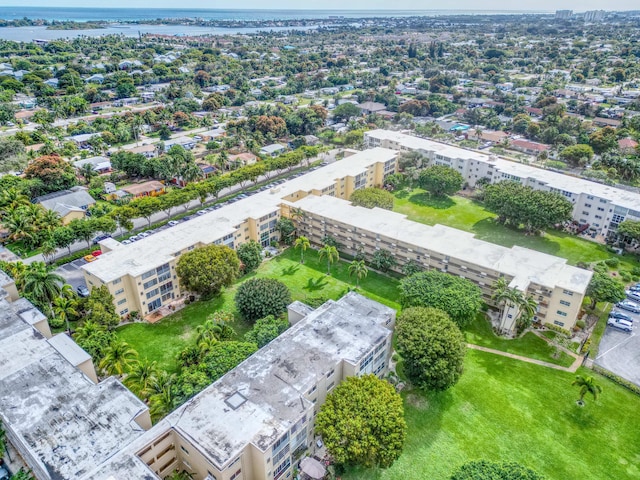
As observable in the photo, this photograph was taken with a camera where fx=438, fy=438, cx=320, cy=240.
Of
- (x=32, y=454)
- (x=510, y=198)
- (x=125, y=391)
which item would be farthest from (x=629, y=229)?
(x=32, y=454)

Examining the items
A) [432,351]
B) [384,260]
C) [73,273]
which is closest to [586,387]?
[432,351]

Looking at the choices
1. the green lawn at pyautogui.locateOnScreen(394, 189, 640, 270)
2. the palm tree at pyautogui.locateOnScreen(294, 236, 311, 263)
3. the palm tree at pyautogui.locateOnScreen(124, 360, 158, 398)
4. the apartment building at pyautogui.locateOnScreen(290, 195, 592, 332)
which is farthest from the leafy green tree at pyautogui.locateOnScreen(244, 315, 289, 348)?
the green lawn at pyautogui.locateOnScreen(394, 189, 640, 270)

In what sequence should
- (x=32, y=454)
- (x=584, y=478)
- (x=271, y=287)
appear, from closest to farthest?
(x=32, y=454), (x=584, y=478), (x=271, y=287)

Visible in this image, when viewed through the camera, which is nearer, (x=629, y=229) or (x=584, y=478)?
(x=584, y=478)

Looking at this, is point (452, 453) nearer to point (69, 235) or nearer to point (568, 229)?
point (568, 229)

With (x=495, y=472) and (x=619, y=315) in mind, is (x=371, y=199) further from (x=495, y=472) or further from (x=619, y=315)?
(x=495, y=472)

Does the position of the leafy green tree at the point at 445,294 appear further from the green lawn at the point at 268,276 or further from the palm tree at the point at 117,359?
the palm tree at the point at 117,359
